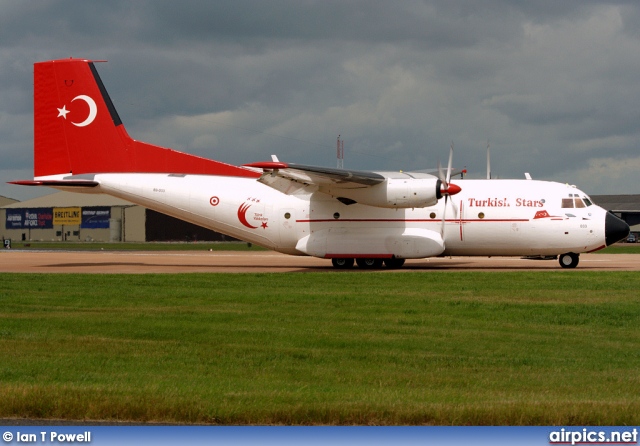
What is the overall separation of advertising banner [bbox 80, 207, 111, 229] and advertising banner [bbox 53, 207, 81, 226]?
949 mm

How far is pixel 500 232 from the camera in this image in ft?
106

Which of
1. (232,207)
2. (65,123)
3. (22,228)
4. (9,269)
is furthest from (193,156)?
(22,228)

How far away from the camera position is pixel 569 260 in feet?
111

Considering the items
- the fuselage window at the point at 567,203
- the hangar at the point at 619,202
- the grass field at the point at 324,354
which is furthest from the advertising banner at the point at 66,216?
the grass field at the point at 324,354

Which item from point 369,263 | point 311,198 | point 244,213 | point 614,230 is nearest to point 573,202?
point 614,230

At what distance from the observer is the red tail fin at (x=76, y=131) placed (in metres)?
35.8

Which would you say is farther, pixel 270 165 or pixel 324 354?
pixel 270 165

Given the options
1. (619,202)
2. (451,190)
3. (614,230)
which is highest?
(619,202)

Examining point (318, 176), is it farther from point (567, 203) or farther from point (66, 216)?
point (66, 216)

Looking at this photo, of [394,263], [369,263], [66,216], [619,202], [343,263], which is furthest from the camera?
[619,202]

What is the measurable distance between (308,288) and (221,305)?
16.2 feet

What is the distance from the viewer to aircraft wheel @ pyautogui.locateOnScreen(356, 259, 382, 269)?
34.5 m

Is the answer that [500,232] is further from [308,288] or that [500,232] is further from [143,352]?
[143,352]

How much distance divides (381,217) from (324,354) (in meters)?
20.0
